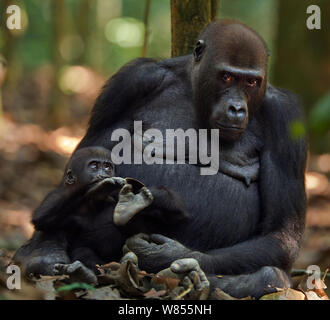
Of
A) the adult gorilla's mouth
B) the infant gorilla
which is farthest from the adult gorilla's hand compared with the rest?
the adult gorilla's mouth

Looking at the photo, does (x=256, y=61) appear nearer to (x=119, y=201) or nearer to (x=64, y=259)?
(x=119, y=201)

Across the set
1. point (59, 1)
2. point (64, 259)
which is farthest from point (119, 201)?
point (59, 1)

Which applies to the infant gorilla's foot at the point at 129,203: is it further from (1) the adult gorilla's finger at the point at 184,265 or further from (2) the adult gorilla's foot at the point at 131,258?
(1) the adult gorilla's finger at the point at 184,265

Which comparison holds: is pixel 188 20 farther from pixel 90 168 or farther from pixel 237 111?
pixel 90 168

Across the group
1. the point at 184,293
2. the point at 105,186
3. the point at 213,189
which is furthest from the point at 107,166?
the point at 184,293

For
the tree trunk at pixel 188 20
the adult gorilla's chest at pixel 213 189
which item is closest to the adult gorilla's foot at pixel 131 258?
the adult gorilla's chest at pixel 213 189

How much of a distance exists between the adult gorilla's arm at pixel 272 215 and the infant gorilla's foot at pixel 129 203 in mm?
320

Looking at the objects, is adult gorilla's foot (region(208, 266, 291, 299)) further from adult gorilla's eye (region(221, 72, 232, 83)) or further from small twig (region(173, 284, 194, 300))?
adult gorilla's eye (region(221, 72, 232, 83))

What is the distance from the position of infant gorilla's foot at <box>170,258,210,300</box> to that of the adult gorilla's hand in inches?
12.4

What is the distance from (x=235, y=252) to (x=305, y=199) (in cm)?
79

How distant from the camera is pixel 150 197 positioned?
4.22 m

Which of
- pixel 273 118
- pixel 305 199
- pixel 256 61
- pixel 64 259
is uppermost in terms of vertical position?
pixel 256 61

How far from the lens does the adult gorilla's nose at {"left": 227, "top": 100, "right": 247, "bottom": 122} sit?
4469 millimetres

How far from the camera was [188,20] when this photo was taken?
5.63m
